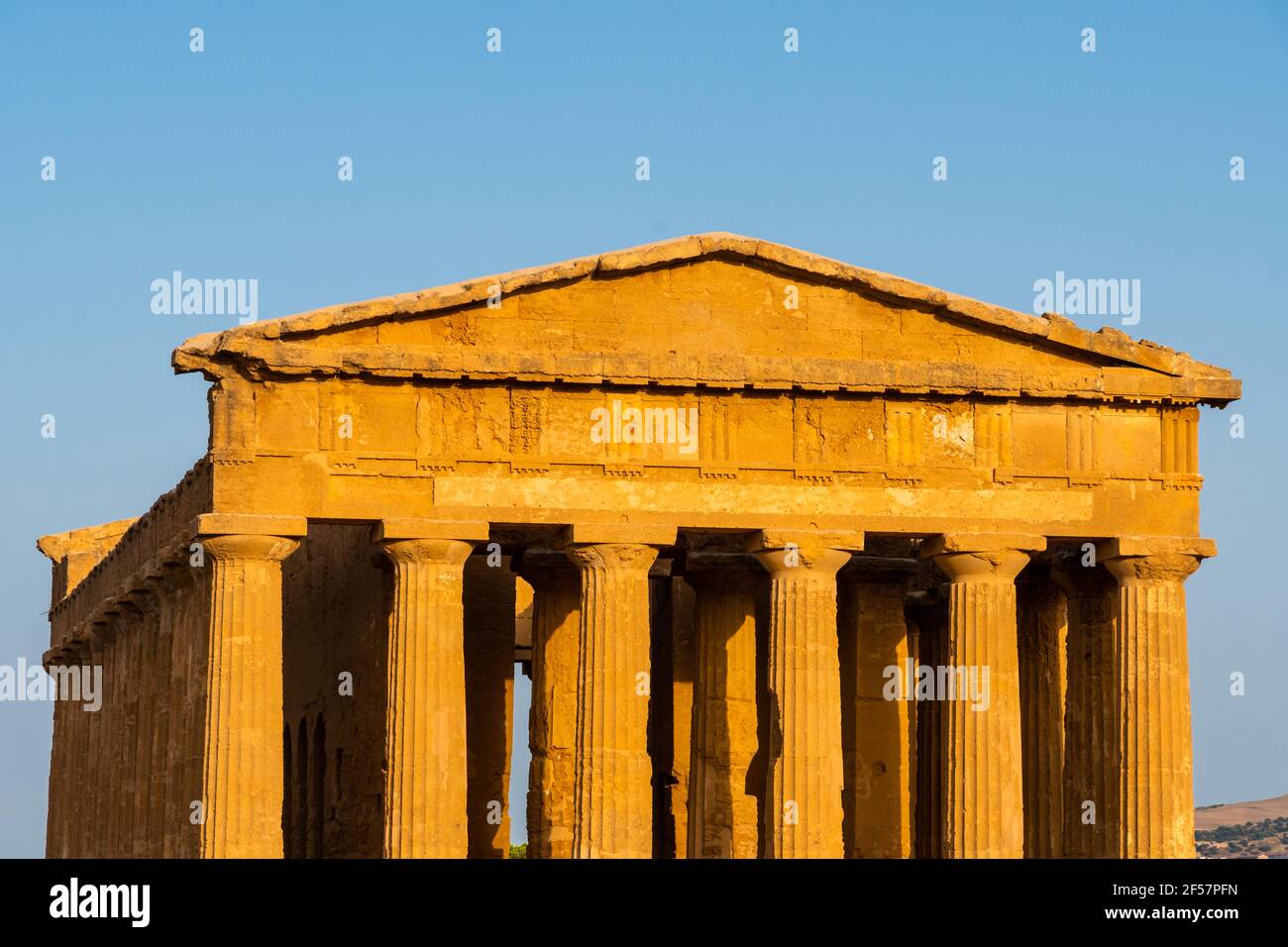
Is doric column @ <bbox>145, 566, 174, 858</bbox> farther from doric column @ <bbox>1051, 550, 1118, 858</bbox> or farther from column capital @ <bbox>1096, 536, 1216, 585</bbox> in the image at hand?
column capital @ <bbox>1096, 536, 1216, 585</bbox>

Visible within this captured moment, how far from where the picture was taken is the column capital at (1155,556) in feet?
134

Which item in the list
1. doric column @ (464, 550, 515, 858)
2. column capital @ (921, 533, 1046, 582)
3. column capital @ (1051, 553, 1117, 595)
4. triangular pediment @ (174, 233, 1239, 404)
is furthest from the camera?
doric column @ (464, 550, 515, 858)

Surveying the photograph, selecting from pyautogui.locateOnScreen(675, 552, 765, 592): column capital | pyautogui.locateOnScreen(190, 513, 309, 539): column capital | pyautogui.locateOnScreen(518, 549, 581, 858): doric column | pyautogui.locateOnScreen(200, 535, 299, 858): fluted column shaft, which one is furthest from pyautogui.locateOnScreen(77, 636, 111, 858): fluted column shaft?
pyautogui.locateOnScreen(190, 513, 309, 539): column capital

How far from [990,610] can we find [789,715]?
10.5 feet

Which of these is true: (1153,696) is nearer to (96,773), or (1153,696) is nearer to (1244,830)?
(96,773)

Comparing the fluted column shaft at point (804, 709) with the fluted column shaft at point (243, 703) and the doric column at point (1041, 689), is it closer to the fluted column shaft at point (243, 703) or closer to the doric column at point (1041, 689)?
the doric column at point (1041, 689)

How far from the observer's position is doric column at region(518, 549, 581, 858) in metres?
44.2

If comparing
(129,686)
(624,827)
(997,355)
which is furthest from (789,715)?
(129,686)

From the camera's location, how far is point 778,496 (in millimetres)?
40375

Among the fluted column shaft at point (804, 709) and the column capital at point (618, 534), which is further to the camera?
the fluted column shaft at point (804, 709)

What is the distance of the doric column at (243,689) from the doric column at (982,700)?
913 centimetres

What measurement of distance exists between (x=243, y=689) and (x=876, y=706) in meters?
11.0

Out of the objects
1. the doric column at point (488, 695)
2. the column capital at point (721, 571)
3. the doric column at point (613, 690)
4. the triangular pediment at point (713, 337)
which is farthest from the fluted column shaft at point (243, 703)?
the column capital at point (721, 571)

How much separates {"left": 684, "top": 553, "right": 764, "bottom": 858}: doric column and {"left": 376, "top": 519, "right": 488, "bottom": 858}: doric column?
6.13 metres
